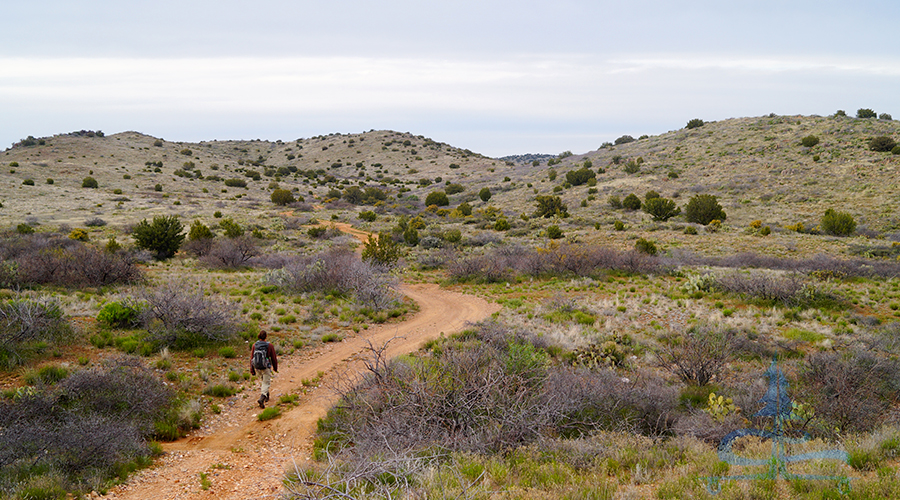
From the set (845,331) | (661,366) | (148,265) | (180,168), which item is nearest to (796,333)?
(845,331)

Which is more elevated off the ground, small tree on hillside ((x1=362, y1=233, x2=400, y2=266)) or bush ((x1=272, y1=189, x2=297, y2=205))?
bush ((x1=272, y1=189, x2=297, y2=205))

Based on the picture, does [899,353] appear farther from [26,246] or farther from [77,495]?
[26,246]

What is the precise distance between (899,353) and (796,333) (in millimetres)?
2164

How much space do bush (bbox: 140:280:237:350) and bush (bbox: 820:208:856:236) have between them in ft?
117

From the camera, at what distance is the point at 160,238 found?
22.8 meters

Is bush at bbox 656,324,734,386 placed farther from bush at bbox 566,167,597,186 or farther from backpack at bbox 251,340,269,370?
bush at bbox 566,167,597,186

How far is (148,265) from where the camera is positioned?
20797mm

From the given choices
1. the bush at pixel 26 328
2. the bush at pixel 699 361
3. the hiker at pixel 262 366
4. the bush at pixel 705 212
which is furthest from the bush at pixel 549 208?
the bush at pixel 26 328

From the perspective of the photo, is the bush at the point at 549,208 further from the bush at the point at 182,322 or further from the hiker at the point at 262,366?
the hiker at the point at 262,366

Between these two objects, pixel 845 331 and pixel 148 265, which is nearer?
pixel 845 331

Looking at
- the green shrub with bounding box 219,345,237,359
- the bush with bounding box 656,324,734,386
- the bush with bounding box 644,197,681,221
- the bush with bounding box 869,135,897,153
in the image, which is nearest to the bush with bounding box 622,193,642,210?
the bush with bounding box 644,197,681,221

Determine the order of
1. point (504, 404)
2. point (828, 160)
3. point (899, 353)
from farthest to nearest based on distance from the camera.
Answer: point (828, 160)
point (899, 353)
point (504, 404)

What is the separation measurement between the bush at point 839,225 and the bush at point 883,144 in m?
20.2

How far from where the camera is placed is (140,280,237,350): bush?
10.2 metres
